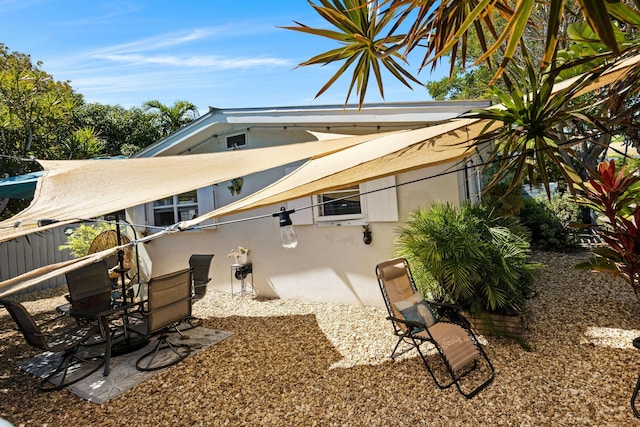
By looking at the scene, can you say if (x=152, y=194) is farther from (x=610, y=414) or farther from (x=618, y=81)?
(x=610, y=414)

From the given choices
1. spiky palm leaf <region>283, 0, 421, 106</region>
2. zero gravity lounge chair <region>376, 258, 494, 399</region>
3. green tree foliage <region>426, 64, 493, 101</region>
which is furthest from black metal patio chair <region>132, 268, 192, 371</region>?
green tree foliage <region>426, 64, 493, 101</region>

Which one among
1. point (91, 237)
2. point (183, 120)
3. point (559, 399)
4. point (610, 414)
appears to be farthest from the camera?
point (183, 120)

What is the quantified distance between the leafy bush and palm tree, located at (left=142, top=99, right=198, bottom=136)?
15.8 meters

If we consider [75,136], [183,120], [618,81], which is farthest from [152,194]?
[183,120]

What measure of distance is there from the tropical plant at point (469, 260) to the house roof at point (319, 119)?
137cm

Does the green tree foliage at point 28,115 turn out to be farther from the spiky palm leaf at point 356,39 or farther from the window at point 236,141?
the spiky palm leaf at point 356,39

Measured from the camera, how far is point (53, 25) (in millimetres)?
6531

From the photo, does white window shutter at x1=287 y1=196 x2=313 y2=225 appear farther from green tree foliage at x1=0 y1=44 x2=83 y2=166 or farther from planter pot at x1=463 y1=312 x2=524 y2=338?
green tree foliage at x1=0 y1=44 x2=83 y2=166

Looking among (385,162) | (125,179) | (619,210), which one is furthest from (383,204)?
(125,179)

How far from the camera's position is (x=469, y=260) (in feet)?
13.4

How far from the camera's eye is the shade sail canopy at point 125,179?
3152mm

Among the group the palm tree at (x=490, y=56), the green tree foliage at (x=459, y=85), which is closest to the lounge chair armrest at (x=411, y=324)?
the palm tree at (x=490, y=56)

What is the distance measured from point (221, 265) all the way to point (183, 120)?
12.8 metres

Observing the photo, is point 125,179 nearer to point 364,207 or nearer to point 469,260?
point 364,207
